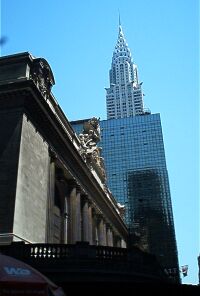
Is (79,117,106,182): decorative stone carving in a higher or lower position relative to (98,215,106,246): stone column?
higher

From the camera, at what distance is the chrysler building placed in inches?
6314

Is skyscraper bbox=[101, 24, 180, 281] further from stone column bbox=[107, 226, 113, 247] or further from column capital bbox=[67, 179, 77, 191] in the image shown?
column capital bbox=[67, 179, 77, 191]

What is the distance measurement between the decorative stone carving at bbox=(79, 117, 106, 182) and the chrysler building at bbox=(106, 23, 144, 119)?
105 meters

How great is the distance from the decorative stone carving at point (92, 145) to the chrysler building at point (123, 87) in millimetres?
104781

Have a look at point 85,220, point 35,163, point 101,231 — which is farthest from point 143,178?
point 35,163

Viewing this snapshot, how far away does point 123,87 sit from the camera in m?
172

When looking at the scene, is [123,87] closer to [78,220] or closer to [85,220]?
[85,220]

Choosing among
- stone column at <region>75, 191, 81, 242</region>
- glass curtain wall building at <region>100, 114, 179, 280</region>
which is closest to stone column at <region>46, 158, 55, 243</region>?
stone column at <region>75, 191, 81, 242</region>

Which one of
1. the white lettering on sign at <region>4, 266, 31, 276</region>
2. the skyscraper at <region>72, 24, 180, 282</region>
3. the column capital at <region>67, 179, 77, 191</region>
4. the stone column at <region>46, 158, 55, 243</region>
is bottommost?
the white lettering on sign at <region>4, 266, 31, 276</region>

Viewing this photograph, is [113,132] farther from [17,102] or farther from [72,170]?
[17,102]

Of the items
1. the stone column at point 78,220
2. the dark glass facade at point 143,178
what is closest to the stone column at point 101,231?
the stone column at point 78,220

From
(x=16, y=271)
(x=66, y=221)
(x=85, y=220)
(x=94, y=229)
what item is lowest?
(x=16, y=271)

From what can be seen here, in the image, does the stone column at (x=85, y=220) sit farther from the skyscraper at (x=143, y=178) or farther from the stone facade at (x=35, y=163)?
the skyscraper at (x=143, y=178)

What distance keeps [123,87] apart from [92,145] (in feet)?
411
